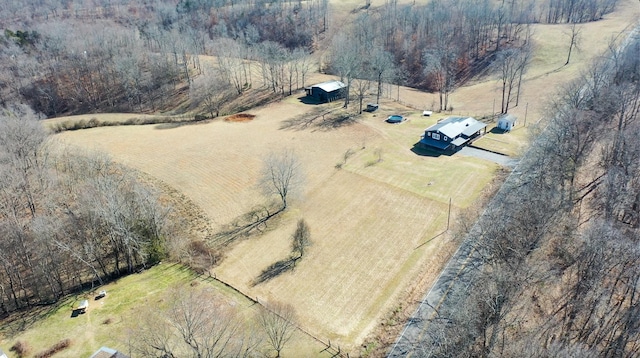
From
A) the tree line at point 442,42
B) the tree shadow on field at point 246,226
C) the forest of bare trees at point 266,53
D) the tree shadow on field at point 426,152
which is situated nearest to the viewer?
the tree shadow on field at point 246,226

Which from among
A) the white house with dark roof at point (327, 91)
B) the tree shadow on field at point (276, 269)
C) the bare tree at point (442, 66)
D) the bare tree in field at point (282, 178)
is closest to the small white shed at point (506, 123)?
the bare tree at point (442, 66)

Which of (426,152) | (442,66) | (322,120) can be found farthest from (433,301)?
(442,66)

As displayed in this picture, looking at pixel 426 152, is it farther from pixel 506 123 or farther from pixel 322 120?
pixel 322 120

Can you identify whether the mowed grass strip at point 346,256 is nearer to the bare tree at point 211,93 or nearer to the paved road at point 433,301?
the paved road at point 433,301

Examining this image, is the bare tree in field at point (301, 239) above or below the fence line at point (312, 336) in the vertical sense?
above

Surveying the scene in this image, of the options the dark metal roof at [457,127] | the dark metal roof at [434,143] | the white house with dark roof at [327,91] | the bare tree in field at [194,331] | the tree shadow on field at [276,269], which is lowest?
the tree shadow on field at [276,269]
